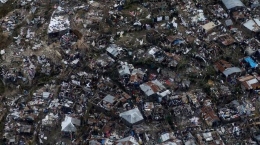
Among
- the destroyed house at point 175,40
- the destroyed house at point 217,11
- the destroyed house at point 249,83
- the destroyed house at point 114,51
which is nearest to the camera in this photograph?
the destroyed house at point 249,83

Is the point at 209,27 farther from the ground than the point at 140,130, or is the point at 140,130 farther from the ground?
the point at 209,27

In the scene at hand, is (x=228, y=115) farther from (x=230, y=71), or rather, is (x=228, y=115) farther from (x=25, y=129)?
(x=25, y=129)

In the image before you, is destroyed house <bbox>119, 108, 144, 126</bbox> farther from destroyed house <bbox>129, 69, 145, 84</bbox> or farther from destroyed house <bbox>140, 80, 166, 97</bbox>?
destroyed house <bbox>129, 69, 145, 84</bbox>

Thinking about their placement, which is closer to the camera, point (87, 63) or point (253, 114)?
point (253, 114)

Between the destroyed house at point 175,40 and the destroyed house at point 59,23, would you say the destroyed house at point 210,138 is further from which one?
the destroyed house at point 59,23

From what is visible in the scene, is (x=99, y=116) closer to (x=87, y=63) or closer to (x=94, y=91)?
(x=94, y=91)

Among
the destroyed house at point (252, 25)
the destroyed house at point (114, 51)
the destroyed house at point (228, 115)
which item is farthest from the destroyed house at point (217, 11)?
the destroyed house at point (228, 115)

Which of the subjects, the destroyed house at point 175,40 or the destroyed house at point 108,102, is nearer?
the destroyed house at point 108,102

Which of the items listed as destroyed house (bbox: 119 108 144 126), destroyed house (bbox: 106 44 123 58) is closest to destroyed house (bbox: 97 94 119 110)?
destroyed house (bbox: 119 108 144 126)

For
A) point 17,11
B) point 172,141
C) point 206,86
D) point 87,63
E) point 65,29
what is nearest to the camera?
point 172,141

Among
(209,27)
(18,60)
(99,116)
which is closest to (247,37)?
(209,27)

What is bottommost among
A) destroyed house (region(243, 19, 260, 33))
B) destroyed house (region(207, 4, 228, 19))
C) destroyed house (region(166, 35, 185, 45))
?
destroyed house (region(166, 35, 185, 45))
